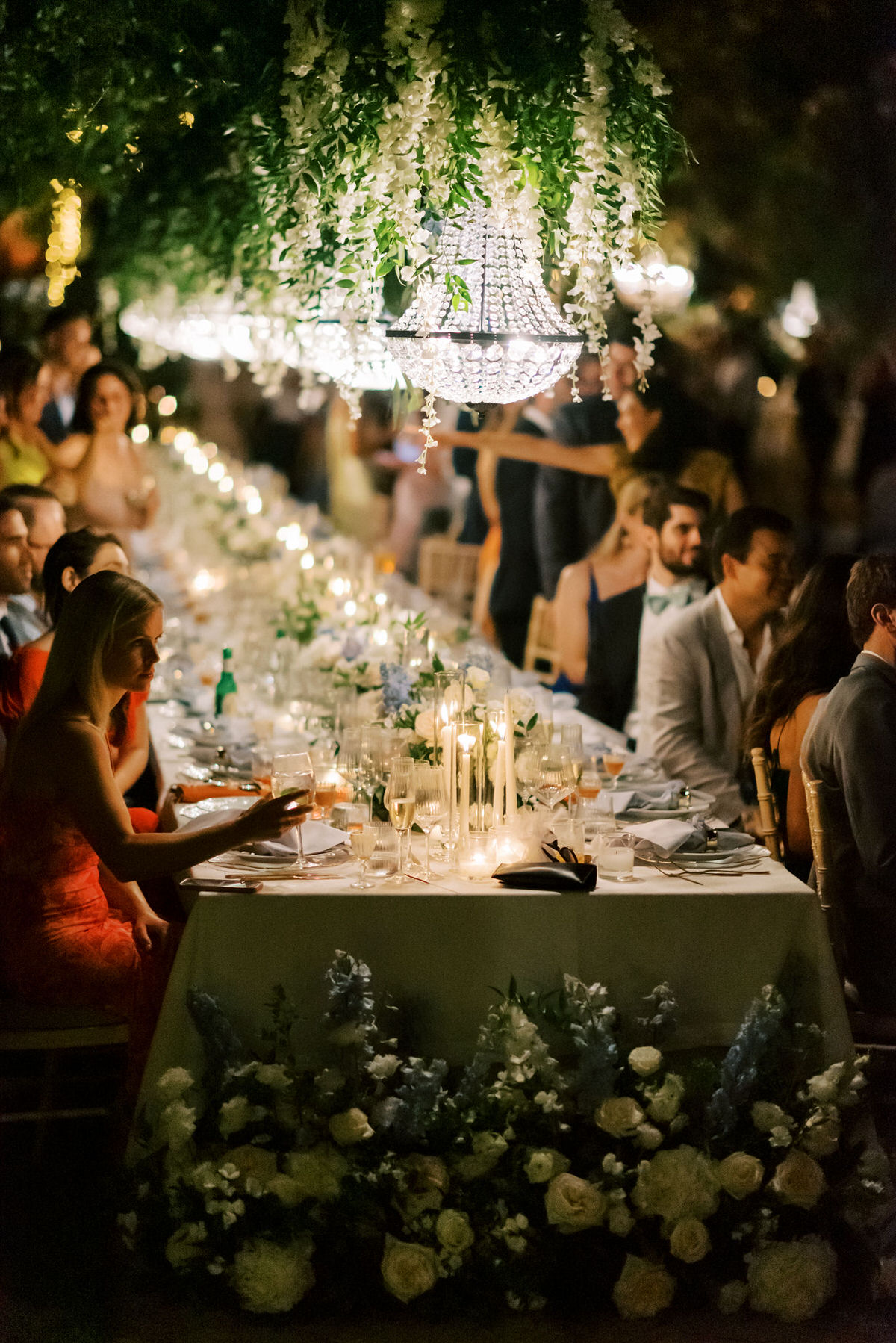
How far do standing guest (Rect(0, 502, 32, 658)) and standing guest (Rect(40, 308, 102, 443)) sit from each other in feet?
4.48

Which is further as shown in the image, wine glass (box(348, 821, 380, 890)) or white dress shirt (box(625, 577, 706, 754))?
white dress shirt (box(625, 577, 706, 754))

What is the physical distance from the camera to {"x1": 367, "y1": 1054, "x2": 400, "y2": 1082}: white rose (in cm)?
235

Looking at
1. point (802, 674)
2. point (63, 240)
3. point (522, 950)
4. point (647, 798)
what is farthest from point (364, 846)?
point (63, 240)

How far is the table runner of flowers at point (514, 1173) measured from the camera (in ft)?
7.66

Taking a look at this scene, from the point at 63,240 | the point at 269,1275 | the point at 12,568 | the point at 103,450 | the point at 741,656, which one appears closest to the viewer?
the point at 269,1275

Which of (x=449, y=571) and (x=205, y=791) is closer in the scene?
(x=205, y=791)

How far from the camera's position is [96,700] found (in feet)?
8.96

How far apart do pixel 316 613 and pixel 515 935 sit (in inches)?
120

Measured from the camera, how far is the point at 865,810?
293 centimetres

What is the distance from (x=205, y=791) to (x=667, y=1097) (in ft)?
4.91

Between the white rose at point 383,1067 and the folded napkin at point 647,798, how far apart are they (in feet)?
2.85

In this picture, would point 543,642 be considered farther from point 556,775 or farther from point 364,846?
point 364,846

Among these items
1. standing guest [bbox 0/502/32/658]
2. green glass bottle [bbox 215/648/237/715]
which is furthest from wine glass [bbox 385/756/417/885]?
standing guest [bbox 0/502/32/658]

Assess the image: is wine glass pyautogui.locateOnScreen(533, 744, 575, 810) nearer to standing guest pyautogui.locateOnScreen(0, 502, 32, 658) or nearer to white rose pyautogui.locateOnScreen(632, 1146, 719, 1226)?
white rose pyautogui.locateOnScreen(632, 1146, 719, 1226)
